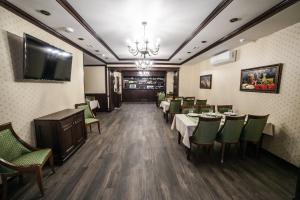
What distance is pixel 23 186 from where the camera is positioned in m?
2.21

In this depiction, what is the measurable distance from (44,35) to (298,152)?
17.9 ft

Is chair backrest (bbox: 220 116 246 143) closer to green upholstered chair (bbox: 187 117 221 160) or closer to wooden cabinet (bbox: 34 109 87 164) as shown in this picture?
green upholstered chair (bbox: 187 117 221 160)

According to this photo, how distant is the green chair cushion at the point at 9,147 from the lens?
202 centimetres

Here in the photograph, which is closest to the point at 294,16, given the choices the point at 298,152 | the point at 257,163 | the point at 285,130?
the point at 285,130

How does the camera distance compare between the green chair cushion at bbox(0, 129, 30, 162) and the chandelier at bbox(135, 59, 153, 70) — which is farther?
the chandelier at bbox(135, 59, 153, 70)

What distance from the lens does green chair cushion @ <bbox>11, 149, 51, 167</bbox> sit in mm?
1990

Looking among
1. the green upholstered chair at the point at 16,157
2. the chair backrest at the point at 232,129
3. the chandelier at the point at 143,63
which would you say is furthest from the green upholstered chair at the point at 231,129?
the chandelier at the point at 143,63

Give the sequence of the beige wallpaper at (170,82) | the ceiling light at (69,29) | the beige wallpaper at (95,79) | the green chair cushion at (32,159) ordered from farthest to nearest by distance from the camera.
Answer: the beige wallpaper at (170,82) → the beige wallpaper at (95,79) → the ceiling light at (69,29) → the green chair cushion at (32,159)

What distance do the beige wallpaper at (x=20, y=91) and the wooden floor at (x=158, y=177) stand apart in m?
1.01

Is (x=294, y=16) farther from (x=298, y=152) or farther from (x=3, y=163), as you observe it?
(x=3, y=163)

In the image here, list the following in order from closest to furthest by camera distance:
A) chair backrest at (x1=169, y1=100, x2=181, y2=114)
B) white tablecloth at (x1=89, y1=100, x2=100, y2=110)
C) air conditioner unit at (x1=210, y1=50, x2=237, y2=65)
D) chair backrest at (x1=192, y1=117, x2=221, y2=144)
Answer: chair backrest at (x1=192, y1=117, x2=221, y2=144) < air conditioner unit at (x1=210, y1=50, x2=237, y2=65) < chair backrest at (x1=169, y1=100, x2=181, y2=114) < white tablecloth at (x1=89, y1=100, x2=100, y2=110)

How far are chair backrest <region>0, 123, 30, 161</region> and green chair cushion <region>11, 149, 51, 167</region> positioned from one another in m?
0.09

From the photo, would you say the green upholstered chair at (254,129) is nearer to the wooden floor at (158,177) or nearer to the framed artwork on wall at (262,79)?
the wooden floor at (158,177)

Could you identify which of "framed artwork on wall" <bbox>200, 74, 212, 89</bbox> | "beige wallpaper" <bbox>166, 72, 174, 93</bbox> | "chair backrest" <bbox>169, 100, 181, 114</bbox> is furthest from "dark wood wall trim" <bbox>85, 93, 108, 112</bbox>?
"beige wallpaper" <bbox>166, 72, 174, 93</bbox>
